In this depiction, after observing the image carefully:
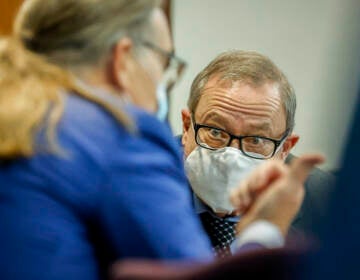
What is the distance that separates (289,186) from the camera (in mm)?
812

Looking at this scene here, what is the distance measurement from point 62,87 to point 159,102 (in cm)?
19

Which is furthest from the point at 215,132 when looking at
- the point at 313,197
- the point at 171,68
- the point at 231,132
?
the point at 171,68

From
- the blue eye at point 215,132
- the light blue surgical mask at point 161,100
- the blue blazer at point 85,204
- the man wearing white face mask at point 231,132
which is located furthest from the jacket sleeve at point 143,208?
the blue eye at point 215,132

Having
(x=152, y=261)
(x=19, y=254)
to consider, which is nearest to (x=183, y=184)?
(x=152, y=261)

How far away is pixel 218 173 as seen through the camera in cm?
137

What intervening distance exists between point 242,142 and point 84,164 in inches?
28.8

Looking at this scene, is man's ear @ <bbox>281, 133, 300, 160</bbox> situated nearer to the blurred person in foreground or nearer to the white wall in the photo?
the blurred person in foreground

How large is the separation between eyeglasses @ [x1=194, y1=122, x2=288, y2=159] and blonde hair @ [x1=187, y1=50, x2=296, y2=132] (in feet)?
0.30

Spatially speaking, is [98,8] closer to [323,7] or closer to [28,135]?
[28,135]

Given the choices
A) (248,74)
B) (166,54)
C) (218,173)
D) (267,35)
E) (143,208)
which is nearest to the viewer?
(143,208)

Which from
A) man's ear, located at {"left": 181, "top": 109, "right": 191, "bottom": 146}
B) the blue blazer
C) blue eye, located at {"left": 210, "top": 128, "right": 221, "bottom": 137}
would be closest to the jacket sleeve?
the blue blazer

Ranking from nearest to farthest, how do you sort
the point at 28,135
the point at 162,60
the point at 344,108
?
1. the point at 344,108
2. the point at 28,135
3. the point at 162,60

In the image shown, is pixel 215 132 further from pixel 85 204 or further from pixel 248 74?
pixel 85 204

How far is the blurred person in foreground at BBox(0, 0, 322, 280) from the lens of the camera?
2.43ft
